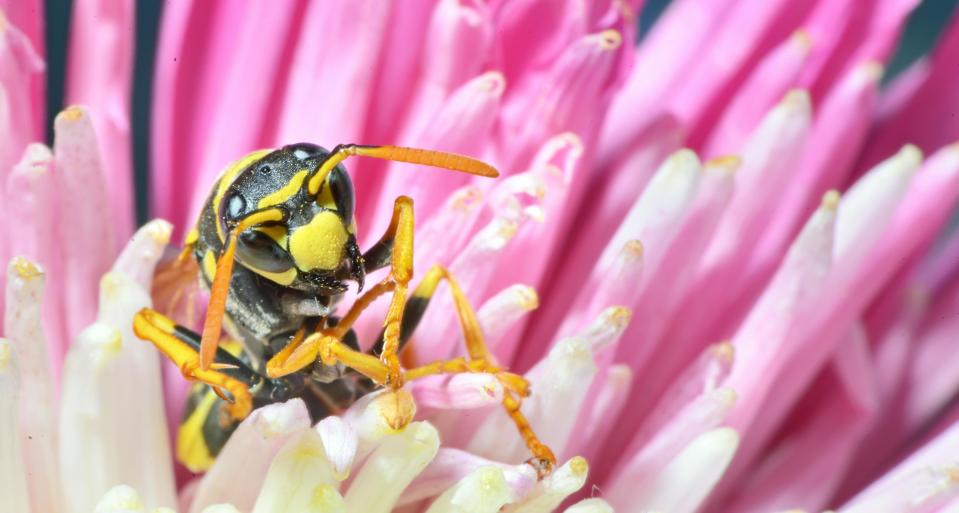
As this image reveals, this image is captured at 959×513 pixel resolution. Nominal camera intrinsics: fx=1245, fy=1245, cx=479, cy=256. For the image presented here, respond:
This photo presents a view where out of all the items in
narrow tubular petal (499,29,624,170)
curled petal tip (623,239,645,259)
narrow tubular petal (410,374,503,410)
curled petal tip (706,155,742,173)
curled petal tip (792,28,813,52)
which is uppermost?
curled petal tip (792,28,813,52)

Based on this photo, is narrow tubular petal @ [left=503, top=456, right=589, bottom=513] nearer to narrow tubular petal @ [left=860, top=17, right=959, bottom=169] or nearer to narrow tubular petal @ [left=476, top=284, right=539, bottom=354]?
narrow tubular petal @ [left=476, top=284, right=539, bottom=354]

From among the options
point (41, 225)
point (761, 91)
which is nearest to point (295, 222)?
point (41, 225)

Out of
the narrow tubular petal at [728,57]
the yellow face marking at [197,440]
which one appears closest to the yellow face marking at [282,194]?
the yellow face marking at [197,440]

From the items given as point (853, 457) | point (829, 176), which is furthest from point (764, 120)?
point (853, 457)

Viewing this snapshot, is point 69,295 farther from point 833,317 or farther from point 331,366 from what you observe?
point 833,317

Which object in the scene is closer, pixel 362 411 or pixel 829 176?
pixel 362 411

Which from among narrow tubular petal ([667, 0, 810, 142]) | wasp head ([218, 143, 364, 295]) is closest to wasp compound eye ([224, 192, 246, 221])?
wasp head ([218, 143, 364, 295])
